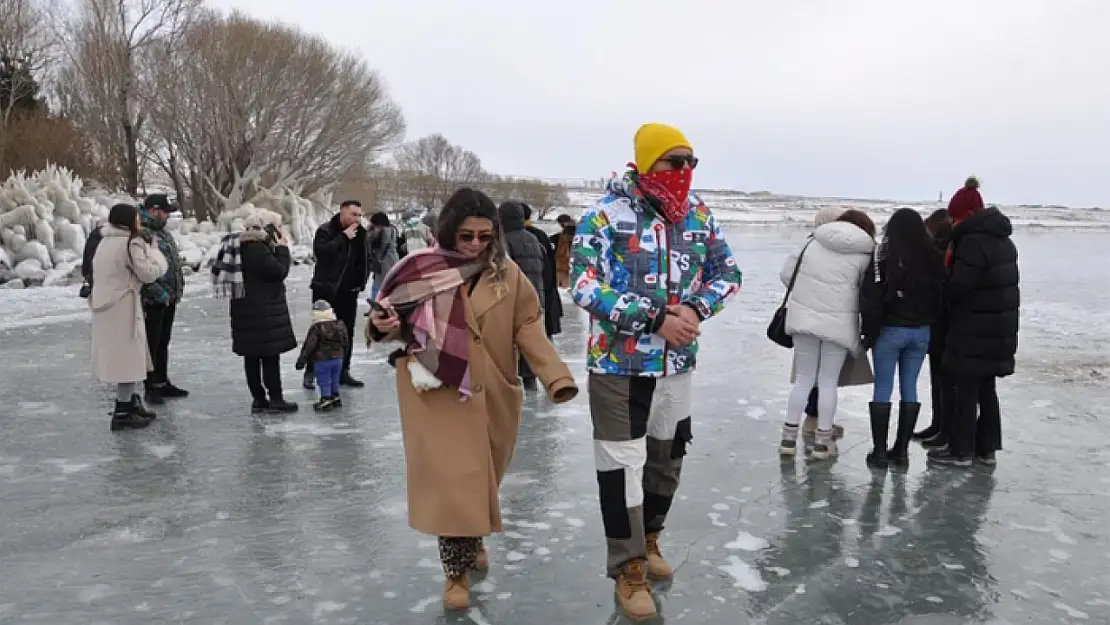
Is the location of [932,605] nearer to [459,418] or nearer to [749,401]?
[459,418]

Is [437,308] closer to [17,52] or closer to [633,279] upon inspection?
[633,279]

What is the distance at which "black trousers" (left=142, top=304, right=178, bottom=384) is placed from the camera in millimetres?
7152

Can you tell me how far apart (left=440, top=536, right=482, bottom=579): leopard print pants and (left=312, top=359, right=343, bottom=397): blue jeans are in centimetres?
372

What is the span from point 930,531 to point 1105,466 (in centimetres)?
202

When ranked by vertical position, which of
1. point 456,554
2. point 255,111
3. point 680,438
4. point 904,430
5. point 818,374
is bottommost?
point 904,430

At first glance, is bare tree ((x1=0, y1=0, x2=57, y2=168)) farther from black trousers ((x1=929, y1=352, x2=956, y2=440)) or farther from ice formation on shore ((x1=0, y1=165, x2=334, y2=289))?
black trousers ((x1=929, y1=352, x2=956, y2=440))

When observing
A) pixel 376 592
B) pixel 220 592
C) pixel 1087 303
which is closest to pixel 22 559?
pixel 220 592

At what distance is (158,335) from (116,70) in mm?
34738

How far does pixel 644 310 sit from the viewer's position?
346 cm

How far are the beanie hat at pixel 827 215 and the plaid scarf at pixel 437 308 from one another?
10.4 feet

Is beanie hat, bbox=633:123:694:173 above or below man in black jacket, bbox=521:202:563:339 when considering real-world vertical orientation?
above

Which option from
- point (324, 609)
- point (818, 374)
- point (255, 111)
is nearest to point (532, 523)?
point (324, 609)

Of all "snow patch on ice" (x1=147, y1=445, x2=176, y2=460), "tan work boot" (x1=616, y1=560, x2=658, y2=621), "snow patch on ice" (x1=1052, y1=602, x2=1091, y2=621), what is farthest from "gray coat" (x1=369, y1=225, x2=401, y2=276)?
"snow patch on ice" (x1=1052, y1=602, x2=1091, y2=621)

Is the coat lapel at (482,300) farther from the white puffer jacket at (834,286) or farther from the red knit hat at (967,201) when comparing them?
the red knit hat at (967,201)
